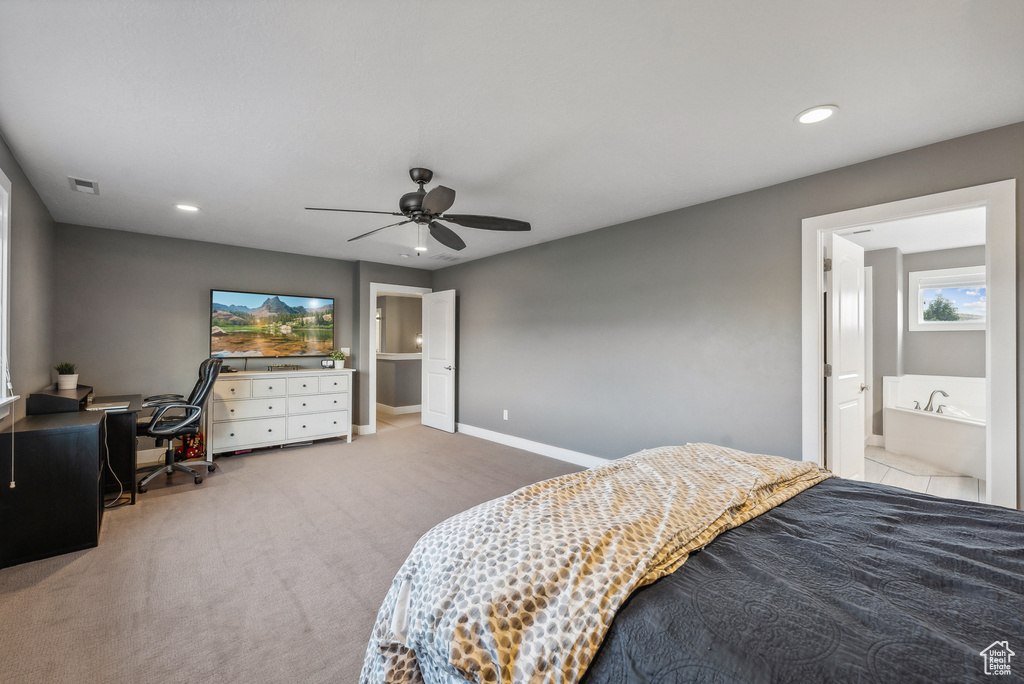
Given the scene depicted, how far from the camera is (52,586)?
217 cm

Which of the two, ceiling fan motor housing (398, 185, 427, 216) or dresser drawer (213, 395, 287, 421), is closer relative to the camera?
ceiling fan motor housing (398, 185, 427, 216)

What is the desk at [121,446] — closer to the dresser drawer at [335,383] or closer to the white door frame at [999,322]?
the dresser drawer at [335,383]

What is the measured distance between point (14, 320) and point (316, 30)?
115 inches

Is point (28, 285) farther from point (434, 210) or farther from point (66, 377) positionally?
point (434, 210)

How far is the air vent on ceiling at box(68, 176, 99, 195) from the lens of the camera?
2.99 meters

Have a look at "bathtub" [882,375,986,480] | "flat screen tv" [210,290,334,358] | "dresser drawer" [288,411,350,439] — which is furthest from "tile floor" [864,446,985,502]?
"flat screen tv" [210,290,334,358]

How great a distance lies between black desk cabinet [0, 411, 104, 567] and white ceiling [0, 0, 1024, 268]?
1.73 metres

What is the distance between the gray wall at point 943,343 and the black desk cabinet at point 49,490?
26.8 ft

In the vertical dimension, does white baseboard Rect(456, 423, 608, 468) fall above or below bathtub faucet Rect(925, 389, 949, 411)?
below

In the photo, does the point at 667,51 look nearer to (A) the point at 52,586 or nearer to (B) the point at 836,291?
(B) the point at 836,291

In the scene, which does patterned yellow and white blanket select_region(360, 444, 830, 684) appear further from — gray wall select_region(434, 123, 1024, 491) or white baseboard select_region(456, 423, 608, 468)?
white baseboard select_region(456, 423, 608, 468)

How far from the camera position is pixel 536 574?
100 centimetres

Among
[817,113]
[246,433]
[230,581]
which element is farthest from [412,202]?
[246,433]

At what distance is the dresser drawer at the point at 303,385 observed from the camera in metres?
5.00
